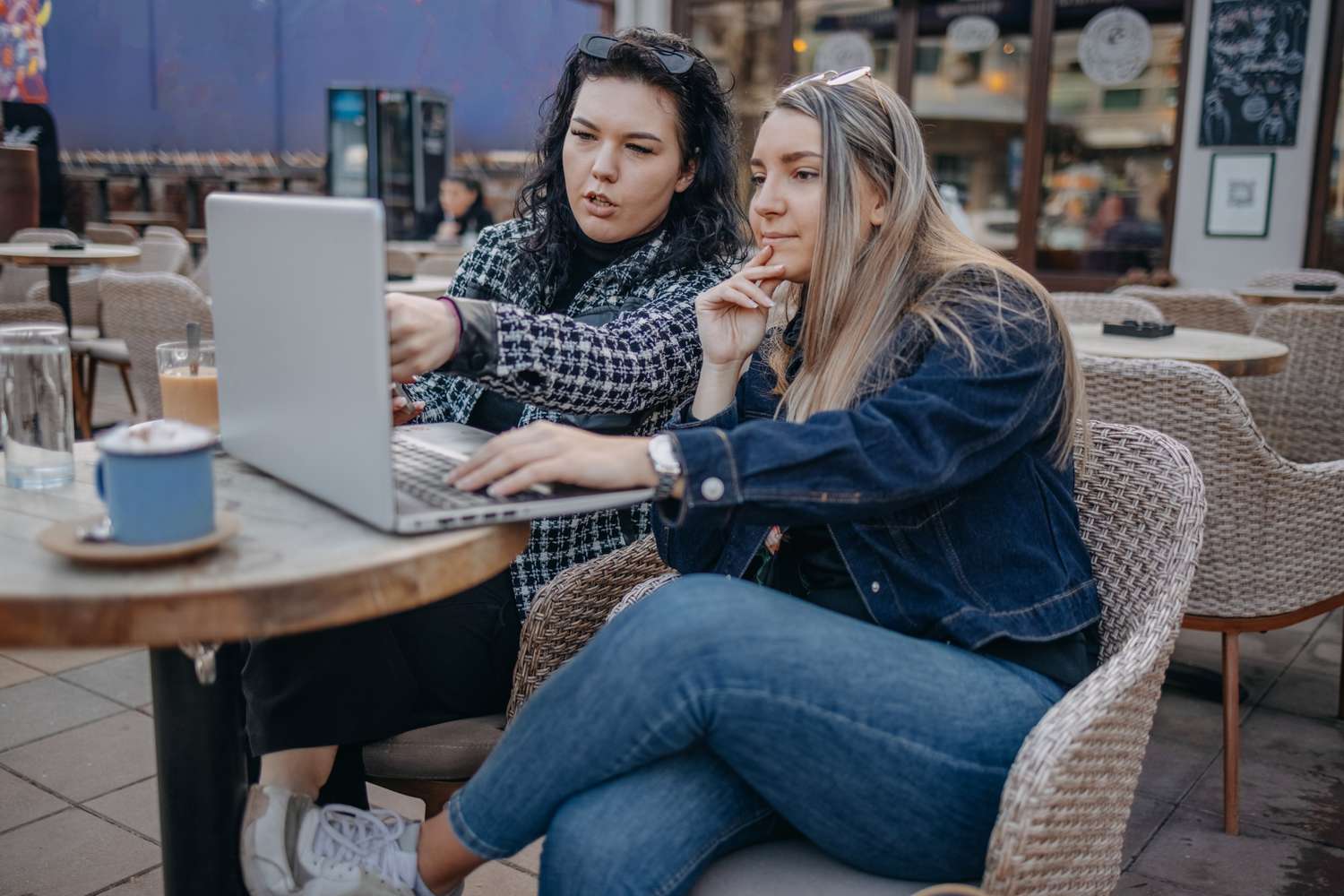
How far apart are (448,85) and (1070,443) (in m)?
10.9

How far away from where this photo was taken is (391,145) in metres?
10.3

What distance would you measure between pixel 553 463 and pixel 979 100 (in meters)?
7.37

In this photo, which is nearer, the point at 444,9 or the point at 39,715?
the point at 39,715

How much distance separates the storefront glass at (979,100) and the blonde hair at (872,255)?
6.28m

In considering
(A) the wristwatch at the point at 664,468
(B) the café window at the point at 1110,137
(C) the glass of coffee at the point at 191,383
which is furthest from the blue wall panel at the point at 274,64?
(A) the wristwatch at the point at 664,468

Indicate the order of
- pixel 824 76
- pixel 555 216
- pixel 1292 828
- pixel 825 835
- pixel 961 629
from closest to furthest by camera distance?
1. pixel 825 835
2. pixel 961 629
3. pixel 824 76
4. pixel 555 216
5. pixel 1292 828

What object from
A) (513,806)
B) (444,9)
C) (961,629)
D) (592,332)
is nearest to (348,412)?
(513,806)

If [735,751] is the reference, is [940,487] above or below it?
above

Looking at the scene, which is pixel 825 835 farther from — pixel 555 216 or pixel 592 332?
pixel 555 216

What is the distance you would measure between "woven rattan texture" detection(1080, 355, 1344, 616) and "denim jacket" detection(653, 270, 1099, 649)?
840 millimetres

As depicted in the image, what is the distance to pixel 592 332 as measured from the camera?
143 cm

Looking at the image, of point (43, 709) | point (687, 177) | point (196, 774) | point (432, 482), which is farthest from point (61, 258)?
point (432, 482)

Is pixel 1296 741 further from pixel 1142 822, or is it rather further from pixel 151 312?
pixel 151 312

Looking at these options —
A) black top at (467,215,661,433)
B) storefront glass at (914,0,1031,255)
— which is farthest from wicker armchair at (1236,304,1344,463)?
storefront glass at (914,0,1031,255)
